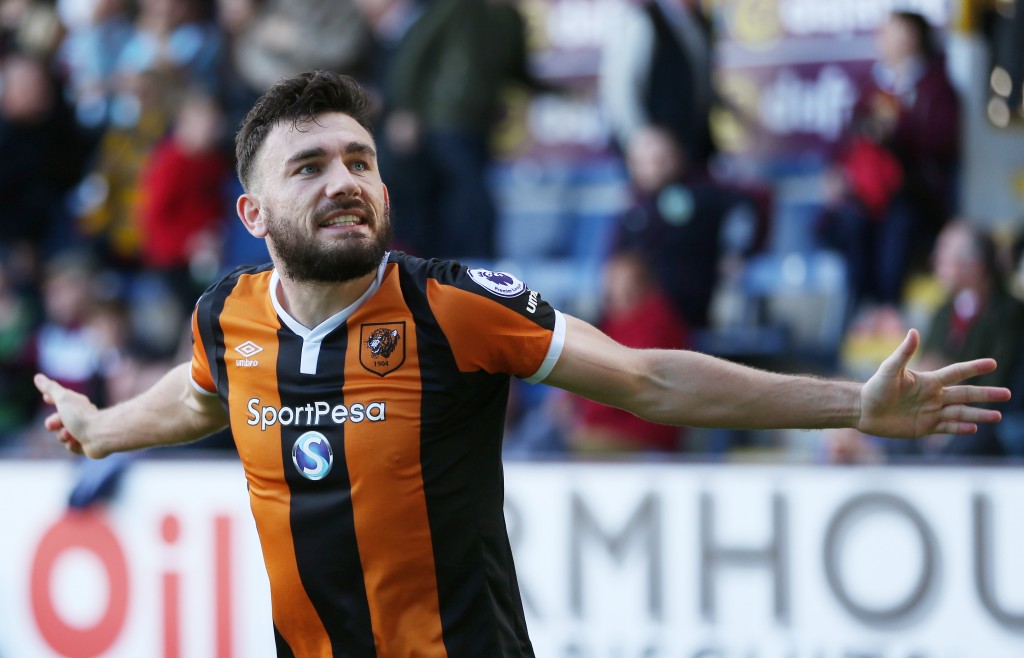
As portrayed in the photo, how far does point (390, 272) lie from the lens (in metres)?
3.41

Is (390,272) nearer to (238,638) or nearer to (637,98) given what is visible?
(238,638)

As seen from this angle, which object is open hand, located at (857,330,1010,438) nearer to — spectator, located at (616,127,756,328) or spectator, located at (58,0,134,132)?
spectator, located at (616,127,756,328)

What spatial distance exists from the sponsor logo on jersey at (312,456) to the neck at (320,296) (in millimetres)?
315

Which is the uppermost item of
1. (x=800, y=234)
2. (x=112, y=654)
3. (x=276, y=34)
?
(x=276, y=34)

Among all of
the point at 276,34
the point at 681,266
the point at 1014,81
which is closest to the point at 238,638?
the point at 681,266

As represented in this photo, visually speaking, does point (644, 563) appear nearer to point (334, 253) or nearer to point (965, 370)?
point (965, 370)

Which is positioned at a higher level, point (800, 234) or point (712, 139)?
point (712, 139)

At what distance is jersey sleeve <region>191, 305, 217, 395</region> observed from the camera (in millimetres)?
3643

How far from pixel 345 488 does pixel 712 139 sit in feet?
19.0

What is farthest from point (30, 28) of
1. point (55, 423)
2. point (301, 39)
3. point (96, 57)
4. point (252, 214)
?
point (252, 214)

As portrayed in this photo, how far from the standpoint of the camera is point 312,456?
328 cm

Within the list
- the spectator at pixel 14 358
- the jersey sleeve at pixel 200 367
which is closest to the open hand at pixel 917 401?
the jersey sleeve at pixel 200 367

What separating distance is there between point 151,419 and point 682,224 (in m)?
4.67

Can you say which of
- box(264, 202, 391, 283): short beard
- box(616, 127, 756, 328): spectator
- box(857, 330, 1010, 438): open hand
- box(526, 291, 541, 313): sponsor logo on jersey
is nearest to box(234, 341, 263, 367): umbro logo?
box(264, 202, 391, 283): short beard
